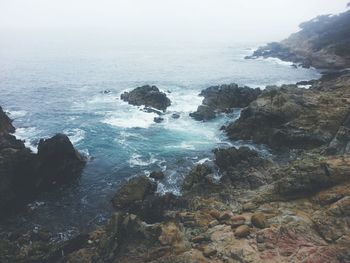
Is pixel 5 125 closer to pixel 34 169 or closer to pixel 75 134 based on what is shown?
pixel 75 134

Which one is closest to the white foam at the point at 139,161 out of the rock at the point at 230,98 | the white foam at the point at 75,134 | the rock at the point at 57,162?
the rock at the point at 57,162

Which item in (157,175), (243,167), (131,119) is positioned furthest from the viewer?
(131,119)

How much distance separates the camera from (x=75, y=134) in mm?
54438

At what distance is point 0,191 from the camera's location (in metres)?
35.1

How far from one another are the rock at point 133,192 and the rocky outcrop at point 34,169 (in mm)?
7731

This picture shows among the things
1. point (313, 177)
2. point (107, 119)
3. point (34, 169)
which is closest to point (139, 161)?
point (34, 169)

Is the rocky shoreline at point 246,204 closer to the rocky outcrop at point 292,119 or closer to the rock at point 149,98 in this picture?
the rocky outcrop at point 292,119

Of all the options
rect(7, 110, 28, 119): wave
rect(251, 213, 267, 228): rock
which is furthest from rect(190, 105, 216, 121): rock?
rect(251, 213, 267, 228): rock

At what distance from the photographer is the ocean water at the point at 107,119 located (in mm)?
36219

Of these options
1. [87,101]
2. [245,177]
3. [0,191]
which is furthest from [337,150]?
[87,101]

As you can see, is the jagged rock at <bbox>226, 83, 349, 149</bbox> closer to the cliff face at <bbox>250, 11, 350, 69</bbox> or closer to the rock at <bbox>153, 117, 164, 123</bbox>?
→ the rock at <bbox>153, 117, 164, 123</bbox>

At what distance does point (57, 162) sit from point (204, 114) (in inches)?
1106

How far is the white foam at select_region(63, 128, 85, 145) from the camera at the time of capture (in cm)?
5196

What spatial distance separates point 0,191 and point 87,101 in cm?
4206
